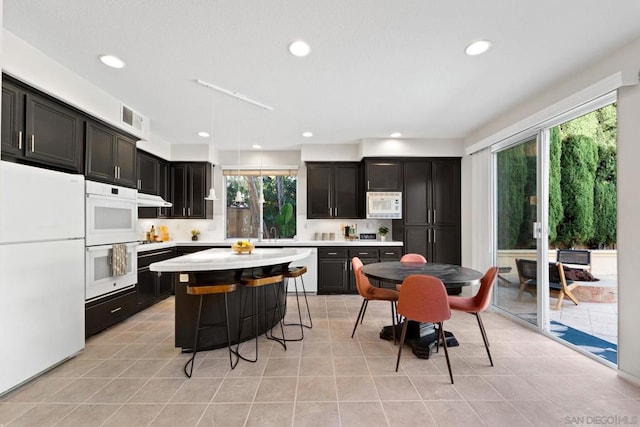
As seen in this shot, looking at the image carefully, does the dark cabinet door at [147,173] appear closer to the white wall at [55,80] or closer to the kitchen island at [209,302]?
the white wall at [55,80]

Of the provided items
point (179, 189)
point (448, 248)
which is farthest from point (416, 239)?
point (179, 189)

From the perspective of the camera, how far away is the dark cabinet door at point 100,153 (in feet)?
9.53

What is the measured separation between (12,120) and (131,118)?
1.31m

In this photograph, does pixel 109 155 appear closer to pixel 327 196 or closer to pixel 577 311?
pixel 327 196

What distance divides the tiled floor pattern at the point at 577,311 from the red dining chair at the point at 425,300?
6.13 feet

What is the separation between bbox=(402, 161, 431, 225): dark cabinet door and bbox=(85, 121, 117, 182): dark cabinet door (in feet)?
13.5

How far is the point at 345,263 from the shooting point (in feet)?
15.9

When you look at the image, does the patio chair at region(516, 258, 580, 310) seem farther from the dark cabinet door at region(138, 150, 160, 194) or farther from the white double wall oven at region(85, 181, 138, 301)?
the dark cabinet door at region(138, 150, 160, 194)

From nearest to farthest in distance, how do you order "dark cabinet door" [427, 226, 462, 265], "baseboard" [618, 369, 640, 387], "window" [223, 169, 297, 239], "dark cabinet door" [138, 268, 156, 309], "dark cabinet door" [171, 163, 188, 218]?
"baseboard" [618, 369, 640, 387] → "dark cabinet door" [138, 268, 156, 309] → "dark cabinet door" [427, 226, 462, 265] → "dark cabinet door" [171, 163, 188, 218] → "window" [223, 169, 297, 239]

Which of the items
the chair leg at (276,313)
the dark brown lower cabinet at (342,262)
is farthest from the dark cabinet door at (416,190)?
the chair leg at (276,313)

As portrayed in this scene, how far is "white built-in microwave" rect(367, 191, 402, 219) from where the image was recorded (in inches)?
190

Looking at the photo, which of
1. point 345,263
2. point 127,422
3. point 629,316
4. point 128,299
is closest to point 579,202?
point 629,316

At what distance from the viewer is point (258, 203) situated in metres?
5.64

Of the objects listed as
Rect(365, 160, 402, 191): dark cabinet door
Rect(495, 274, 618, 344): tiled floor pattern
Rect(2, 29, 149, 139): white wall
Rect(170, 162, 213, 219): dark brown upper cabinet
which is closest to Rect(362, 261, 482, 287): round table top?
Rect(495, 274, 618, 344): tiled floor pattern
